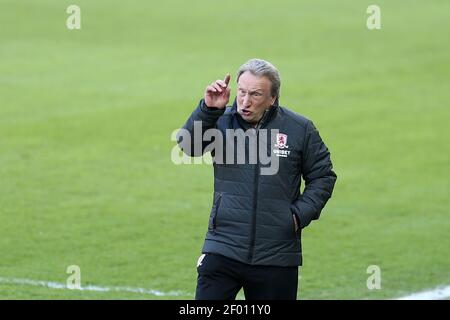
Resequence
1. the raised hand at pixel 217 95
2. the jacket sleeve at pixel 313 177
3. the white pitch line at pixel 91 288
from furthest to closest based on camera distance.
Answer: the white pitch line at pixel 91 288
the jacket sleeve at pixel 313 177
the raised hand at pixel 217 95

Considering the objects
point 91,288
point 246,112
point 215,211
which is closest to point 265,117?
point 246,112

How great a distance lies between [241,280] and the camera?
24.0ft

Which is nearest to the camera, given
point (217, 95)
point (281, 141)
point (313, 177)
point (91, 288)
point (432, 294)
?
point (217, 95)

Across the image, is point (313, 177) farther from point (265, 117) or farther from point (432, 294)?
point (432, 294)

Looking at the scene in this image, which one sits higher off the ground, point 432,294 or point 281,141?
point 281,141

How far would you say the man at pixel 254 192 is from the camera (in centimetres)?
720

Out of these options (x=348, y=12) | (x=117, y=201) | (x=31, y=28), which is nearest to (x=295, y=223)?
(x=117, y=201)

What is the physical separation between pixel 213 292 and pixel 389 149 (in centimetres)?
1312

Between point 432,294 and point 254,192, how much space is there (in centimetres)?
491

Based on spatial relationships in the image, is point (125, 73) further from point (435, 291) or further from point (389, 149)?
point (435, 291)

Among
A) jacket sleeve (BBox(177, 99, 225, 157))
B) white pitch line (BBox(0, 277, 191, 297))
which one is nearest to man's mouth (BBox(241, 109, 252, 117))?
jacket sleeve (BBox(177, 99, 225, 157))

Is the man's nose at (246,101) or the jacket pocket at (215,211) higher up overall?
the man's nose at (246,101)

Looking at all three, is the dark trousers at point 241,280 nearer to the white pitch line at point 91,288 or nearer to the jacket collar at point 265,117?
the jacket collar at point 265,117

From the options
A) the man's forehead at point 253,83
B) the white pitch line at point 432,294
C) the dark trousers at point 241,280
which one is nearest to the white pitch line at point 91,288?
the white pitch line at point 432,294
